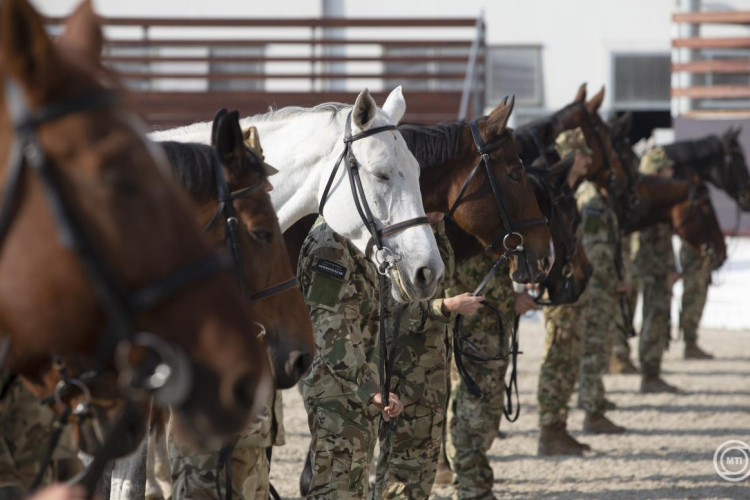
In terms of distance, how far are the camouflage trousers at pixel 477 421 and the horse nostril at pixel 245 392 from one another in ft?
13.1

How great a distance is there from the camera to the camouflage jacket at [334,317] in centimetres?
412

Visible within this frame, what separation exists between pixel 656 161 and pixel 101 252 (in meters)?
10.1

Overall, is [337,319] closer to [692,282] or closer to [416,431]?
[416,431]

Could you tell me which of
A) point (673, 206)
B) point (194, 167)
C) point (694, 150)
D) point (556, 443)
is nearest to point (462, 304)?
point (194, 167)

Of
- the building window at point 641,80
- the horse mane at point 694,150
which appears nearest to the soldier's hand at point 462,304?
the horse mane at point 694,150

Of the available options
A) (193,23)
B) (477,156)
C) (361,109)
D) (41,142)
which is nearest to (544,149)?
(477,156)

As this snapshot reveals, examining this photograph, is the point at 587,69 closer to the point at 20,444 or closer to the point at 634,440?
the point at 634,440

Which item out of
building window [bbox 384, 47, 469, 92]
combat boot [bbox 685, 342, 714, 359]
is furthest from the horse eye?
building window [bbox 384, 47, 469, 92]

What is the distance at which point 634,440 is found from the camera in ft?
28.5

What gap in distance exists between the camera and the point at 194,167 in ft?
10.2

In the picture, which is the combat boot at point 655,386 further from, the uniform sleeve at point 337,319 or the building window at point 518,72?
the building window at point 518,72

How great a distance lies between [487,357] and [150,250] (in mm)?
4277

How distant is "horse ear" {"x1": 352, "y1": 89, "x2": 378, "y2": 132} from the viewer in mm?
4320

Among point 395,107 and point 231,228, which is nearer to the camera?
point 231,228
